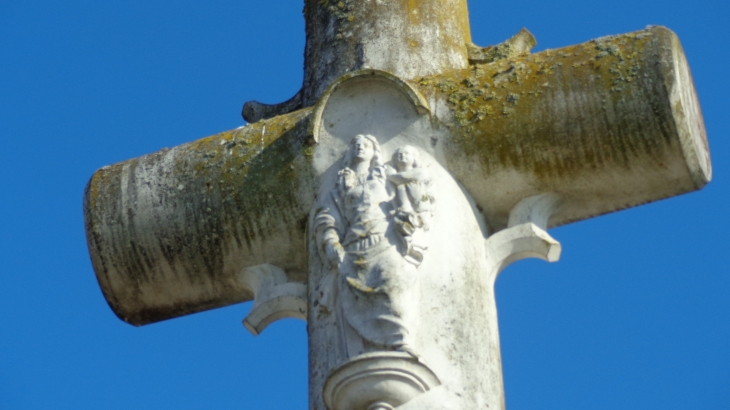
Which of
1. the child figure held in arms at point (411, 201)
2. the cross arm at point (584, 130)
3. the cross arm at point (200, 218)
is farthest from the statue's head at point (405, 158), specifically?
the cross arm at point (200, 218)

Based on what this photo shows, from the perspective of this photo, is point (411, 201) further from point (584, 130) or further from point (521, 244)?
point (584, 130)

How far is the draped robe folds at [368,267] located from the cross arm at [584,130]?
53 centimetres

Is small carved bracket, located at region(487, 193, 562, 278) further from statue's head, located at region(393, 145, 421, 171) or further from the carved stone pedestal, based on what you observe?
the carved stone pedestal

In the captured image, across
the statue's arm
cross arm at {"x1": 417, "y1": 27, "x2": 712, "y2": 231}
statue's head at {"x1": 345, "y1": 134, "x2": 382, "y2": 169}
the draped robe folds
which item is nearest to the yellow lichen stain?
cross arm at {"x1": 417, "y1": 27, "x2": 712, "y2": 231}

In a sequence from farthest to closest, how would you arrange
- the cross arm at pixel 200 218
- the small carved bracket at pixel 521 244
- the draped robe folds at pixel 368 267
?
the cross arm at pixel 200 218 → the small carved bracket at pixel 521 244 → the draped robe folds at pixel 368 267

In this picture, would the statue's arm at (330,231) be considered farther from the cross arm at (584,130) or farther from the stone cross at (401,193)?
the cross arm at (584,130)

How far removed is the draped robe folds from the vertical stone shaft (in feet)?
3.36

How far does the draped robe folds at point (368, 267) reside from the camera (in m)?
6.10

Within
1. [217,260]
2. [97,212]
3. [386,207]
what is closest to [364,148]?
[386,207]

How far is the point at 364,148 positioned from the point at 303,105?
3.81ft

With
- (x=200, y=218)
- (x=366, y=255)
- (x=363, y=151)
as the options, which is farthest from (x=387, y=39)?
(x=366, y=255)

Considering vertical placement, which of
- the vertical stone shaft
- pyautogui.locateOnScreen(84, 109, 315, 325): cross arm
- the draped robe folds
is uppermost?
the vertical stone shaft

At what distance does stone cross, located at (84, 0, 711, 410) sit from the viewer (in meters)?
6.20

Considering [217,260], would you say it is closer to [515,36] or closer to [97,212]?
[97,212]
